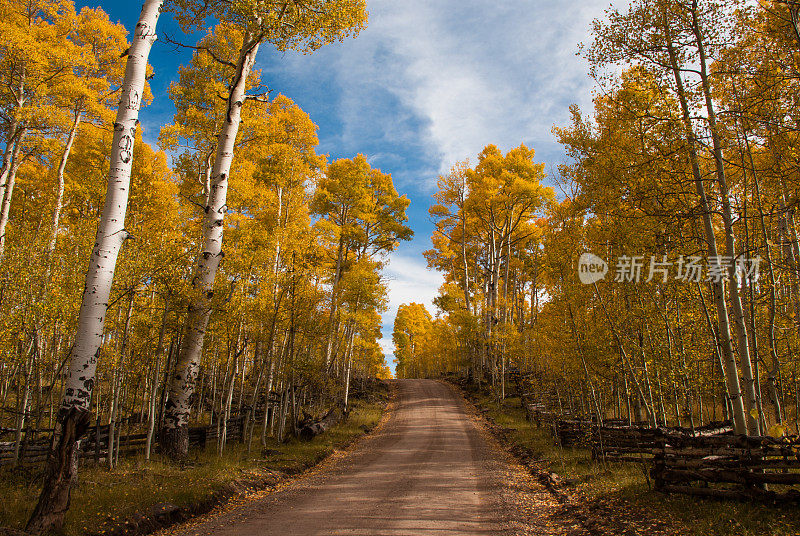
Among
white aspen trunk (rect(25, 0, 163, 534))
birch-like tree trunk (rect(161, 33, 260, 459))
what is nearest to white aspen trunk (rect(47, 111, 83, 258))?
birch-like tree trunk (rect(161, 33, 260, 459))

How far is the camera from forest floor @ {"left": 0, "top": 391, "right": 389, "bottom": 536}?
5340 mm

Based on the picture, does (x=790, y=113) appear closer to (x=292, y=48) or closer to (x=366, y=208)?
(x=292, y=48)

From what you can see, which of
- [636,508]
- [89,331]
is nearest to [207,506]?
[89,331]

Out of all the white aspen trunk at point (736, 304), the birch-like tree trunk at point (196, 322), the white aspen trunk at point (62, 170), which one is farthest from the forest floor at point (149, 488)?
the white aspen trunk at point (736, 304)

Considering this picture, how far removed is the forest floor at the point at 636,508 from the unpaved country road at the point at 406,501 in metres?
0.49

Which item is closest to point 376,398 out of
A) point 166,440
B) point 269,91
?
point 166,440

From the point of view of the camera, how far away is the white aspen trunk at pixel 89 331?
4.82 meters

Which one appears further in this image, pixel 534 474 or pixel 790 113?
pixel 534 474

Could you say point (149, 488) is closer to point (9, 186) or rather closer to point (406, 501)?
point (406, 501)

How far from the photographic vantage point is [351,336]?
18.5 metres

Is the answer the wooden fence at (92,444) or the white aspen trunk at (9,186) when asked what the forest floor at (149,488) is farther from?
the white aspen trunk at (9,186)

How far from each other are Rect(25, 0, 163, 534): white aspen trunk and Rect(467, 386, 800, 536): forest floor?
6929mm

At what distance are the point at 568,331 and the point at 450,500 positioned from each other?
271 inches

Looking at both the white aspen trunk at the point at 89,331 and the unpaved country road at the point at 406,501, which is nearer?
the white aspen trunk at the point at 89,331
